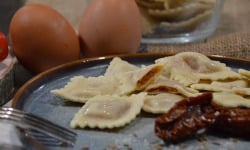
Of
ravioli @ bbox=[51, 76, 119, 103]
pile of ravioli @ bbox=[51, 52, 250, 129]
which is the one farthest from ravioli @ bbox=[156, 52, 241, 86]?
ravioli @ bbox=[51, 76, 119, 103]

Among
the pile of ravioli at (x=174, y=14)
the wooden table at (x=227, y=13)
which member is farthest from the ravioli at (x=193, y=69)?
the wooden table at (x=227, y=13)

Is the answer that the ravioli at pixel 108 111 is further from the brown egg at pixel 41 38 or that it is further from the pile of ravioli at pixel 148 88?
the brown egg at pixel 41 38

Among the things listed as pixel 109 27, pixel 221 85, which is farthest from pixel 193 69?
pixel 109 27

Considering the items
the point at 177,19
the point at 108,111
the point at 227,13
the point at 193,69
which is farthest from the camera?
the point at 227,13

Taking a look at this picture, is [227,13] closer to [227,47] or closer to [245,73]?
[227,47]

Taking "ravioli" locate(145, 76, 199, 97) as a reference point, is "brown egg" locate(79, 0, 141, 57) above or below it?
above

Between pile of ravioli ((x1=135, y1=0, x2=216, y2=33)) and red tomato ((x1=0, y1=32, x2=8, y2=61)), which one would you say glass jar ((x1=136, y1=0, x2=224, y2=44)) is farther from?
red tomato ((x1=0, y1=32, x2=8, y2=61))
